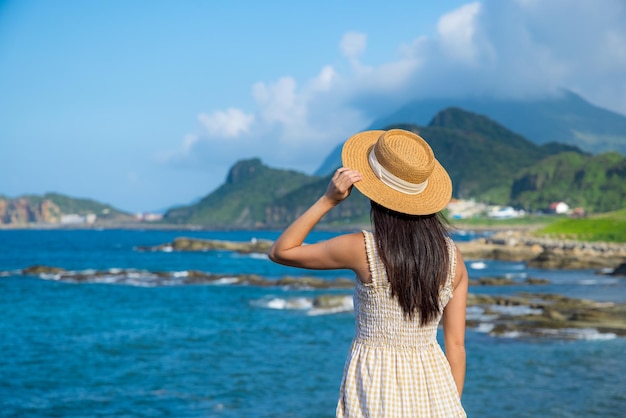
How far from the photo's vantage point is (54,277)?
5325 centimetres

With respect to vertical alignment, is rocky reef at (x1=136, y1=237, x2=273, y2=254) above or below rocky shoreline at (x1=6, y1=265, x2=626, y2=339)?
above

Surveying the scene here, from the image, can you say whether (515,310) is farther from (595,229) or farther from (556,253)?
(595,229)

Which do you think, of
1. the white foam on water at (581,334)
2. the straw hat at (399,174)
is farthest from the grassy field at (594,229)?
the straw hat at (399,174)

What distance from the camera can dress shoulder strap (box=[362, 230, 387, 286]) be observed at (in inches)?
126

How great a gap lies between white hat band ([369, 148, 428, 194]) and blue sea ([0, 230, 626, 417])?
35.8 feet

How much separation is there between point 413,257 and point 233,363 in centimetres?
1657

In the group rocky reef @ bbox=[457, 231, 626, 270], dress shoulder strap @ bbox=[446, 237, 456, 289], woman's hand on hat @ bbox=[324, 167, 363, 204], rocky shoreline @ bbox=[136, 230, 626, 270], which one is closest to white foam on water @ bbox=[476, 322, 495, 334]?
dress shoulder strap @ bbox=[446, 237, 456, 289]

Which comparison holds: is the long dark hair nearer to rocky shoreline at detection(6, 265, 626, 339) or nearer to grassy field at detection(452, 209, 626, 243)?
rocky shoreline at detection(6, 265, 626, 339)

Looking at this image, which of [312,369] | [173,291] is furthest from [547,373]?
[173,291]

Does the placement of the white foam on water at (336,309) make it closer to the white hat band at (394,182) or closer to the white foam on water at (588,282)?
the white foam on water at (588,282)

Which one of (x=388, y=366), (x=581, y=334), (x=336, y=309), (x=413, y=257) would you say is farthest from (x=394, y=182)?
(x=336, y=309)

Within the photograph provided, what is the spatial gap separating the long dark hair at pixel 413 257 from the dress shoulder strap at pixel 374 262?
0.06 feet

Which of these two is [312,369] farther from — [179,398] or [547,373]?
[547,373]

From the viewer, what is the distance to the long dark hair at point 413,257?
3215mm
